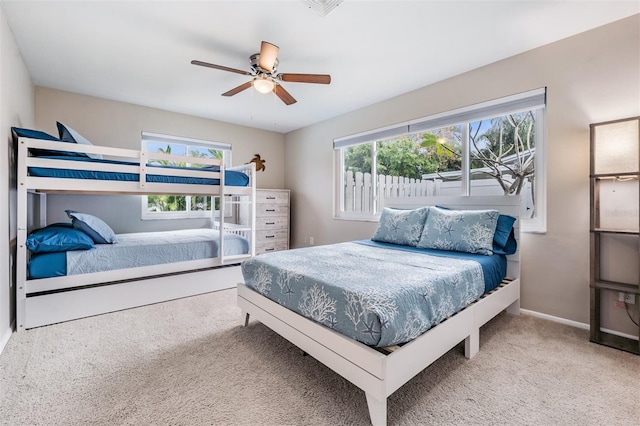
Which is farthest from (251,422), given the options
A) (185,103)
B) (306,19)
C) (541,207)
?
(185,103)

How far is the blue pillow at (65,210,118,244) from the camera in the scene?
2643 millimetres

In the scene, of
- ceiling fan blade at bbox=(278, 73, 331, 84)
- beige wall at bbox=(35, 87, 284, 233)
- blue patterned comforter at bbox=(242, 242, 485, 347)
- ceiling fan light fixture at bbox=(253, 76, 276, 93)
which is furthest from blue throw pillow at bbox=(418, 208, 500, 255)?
beige wall at bbox=(35, 87, 284, 233)

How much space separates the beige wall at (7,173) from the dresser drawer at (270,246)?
9.00ft

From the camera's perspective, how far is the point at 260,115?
434 cm

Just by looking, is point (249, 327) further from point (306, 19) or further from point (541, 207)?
point (541, 207)

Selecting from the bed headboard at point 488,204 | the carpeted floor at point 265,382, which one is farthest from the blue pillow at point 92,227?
the bed headboard at point 488,204

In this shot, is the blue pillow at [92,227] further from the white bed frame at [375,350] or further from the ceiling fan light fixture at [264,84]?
the ceiling fan light fixture at [264,84]

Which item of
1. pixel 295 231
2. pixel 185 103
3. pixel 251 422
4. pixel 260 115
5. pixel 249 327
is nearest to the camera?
pixel 251 422

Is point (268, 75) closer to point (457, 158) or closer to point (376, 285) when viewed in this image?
point (376, 285)

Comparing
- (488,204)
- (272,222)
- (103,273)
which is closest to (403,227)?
(488,204)

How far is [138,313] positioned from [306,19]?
9.32ft

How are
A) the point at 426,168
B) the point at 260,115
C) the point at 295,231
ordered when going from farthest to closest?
the point at 295,231 < the point at 260,115 < the point at 426,168

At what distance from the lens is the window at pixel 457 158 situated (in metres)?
2.65

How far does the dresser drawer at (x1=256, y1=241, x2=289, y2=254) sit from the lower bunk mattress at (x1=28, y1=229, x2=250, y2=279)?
1.09 meters
